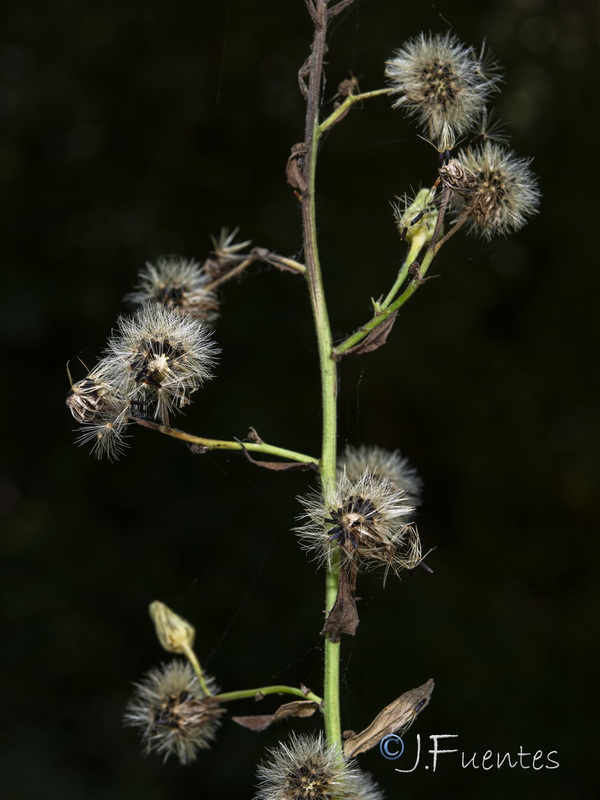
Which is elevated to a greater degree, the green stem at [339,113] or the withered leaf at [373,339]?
the green stem at [339,113]

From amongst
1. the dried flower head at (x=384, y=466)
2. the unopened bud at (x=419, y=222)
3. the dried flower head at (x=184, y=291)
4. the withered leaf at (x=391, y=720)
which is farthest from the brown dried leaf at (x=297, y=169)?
the withered leaf at (x=391, y=720)

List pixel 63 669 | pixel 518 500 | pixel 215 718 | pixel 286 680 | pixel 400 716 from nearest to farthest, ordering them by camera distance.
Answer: pixel 400 716, pixel 215 718, pixel 286 680, pixel 63 669, pixel 518 500

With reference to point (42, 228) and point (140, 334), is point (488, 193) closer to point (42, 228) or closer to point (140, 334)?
point (140, 334)

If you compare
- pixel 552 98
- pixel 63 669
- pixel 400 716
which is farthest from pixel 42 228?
pixel 400 716

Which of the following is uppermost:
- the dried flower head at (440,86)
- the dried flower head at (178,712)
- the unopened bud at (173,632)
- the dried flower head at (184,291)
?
the dried flower head at (440,86)

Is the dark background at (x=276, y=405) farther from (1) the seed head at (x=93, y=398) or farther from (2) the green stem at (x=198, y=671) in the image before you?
(1) the seed head at (x=93, y=398)

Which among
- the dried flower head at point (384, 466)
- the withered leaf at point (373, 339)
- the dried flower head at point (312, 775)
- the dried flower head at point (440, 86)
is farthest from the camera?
the dried flower head at point (384, 466)

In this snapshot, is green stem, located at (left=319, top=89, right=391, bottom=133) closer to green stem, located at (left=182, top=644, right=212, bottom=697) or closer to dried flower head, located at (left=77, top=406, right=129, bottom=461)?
dried flower head, located at (left=77, top=406, right=129, bottom=461)
